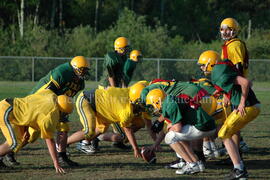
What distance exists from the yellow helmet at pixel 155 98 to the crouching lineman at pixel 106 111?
0.82 metres

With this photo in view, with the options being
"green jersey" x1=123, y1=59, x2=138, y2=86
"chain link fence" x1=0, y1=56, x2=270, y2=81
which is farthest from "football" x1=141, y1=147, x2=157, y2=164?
"chain link fence" x1=0, y1=56, x2=270, y2=81

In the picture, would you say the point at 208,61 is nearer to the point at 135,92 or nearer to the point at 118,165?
the point at 135,92

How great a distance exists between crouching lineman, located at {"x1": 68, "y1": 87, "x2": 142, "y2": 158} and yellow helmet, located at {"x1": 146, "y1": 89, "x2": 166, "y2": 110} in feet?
2.68

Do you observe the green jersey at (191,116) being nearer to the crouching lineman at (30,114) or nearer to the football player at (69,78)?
the crouching lineman at (30,114)

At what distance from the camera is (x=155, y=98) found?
7258mm

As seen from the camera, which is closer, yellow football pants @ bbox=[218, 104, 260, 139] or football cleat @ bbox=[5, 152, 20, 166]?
yellow football pants @ bbox=[218, 104, 260, 139]

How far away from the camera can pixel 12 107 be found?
7.30 meters

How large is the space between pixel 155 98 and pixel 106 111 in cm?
142

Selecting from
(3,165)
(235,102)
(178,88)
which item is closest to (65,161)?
(3,165)

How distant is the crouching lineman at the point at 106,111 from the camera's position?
8.16 meters

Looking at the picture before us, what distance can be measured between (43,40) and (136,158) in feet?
71.3

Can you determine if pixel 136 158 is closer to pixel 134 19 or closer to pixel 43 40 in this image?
pixel 43 40

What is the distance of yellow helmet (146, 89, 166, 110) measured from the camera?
7241mm

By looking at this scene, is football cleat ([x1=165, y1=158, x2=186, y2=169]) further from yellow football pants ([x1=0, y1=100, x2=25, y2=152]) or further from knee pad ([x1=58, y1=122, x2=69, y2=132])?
yellow football pants ([x1=0, y1=100, x2=25, y2=152])
